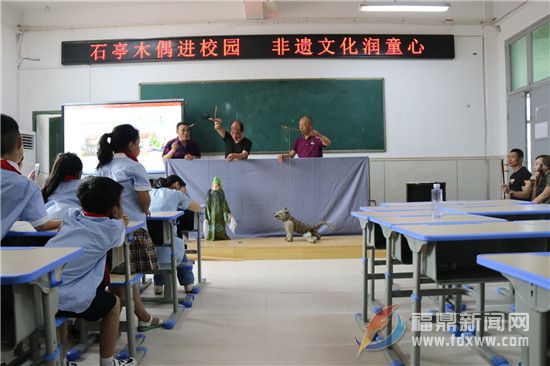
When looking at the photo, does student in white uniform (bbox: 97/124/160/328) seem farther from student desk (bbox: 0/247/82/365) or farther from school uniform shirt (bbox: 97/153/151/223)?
student desk (bbox: 0/247/82/365)

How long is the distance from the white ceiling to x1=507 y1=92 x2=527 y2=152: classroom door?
1307mm

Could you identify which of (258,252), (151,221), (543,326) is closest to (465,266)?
(543,326)

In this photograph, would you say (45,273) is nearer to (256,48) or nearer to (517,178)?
(517,178)

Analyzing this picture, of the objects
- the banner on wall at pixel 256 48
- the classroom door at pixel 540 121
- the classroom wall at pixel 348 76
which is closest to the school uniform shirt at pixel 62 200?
the classroom wall at pixel 348 76

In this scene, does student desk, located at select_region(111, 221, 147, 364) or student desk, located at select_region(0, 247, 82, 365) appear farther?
student desk, located at select_region(111, 221, 147, 364)

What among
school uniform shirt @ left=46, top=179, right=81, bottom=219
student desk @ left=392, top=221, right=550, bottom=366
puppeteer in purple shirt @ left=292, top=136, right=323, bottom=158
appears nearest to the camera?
student desk @ left=392, top=221, right=550, bottom=366

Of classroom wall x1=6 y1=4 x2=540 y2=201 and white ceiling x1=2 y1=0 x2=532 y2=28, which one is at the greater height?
white ceiling x1=2 y1=0 x2=532 y2=28

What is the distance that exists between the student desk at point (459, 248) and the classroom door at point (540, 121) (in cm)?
436

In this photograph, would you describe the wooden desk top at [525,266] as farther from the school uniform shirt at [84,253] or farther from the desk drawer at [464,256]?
the school uniform shirt at [84,253]

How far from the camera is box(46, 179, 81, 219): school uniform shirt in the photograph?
7.36 ft

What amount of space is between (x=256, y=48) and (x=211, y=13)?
0.86 m

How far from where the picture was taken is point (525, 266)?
1.11 metres

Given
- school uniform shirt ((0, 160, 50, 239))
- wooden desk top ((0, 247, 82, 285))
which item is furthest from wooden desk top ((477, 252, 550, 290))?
school uniform shirt ((0, 160, 50, 239))

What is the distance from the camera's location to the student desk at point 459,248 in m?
1.72
